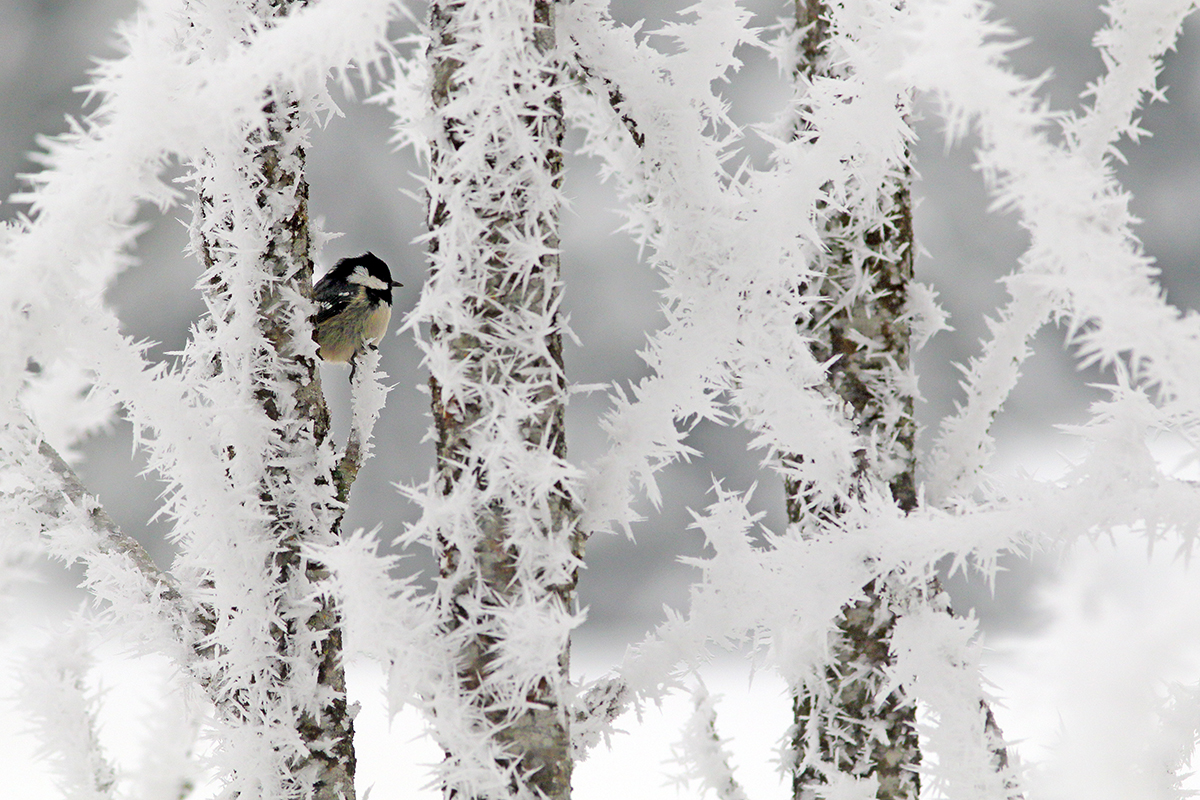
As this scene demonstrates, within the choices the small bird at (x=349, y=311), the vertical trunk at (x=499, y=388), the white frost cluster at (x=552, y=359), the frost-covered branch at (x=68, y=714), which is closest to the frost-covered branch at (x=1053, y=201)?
the white frost cluster at (x=552, y=359)

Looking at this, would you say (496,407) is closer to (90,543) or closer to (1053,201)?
(1053,201)

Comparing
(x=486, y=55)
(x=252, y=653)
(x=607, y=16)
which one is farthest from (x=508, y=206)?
(x=252, y=653)

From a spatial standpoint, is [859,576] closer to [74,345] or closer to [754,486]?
[754,486]

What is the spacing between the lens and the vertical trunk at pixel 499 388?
27.5 inches

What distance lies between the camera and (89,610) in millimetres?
1141

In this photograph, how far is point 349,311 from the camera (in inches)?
48.1

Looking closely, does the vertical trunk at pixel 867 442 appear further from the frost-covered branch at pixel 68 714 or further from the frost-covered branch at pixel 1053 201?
the frost-covered branch at pixel 68 714

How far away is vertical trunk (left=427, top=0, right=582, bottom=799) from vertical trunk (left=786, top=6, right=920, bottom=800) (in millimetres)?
528

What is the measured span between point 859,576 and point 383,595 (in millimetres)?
413

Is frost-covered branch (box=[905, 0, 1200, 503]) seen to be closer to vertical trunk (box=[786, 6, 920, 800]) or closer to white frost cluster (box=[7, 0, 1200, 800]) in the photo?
white frost cluster (box=[7, 0, 1200, 800])

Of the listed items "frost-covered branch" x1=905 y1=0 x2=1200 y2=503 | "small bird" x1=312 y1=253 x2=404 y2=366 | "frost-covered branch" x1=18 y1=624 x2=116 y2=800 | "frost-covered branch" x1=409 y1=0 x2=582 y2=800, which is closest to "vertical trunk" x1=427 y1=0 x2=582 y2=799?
"frost-covered branch" x1=409 y1=0 x2=582 y2=800

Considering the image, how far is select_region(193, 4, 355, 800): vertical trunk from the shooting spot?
3.11 ft

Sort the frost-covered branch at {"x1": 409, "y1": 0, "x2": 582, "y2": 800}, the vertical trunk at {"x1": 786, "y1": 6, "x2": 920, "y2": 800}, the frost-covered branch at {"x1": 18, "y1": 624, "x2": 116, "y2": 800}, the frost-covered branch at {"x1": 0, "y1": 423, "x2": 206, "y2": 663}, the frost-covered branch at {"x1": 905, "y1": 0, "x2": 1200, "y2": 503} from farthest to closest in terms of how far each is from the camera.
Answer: the vertical trunk at {"x1": 786, "y1": 6, "x2": 920, "y2": 800}, the frost-covered branch at {"x1": 18, "y1": 624, "x2": 116, "y2": 800}, the frost-covered branch at {"x1": 0, "y1": 423, "x2": 206, "y2": 663}, the frost-covered branch at {"x1": 409, "y1": 0, "x2": 582, "y2": 800}, the frost-covered branch at {"x1": 905, "y1": 0, "x2": 1200, "y2": 503}

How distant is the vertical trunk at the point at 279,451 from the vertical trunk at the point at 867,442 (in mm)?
585
